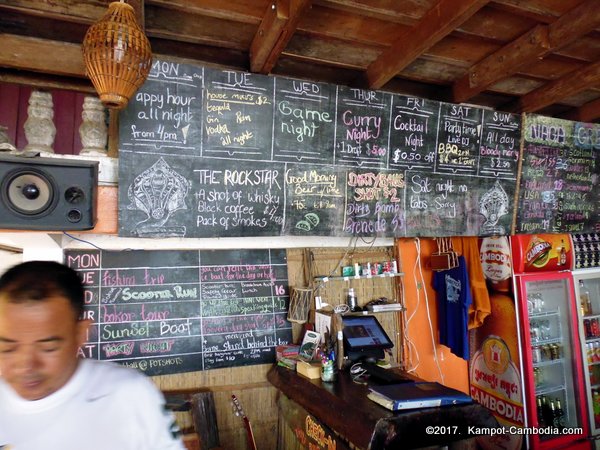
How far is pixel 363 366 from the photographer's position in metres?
2.94

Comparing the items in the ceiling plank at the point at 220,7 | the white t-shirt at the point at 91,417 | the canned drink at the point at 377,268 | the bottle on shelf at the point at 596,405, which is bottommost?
the bottle on shelf at the point at 596,405

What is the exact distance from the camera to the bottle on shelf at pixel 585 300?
4324 millimetres

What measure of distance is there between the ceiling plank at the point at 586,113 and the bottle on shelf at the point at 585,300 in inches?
72.1

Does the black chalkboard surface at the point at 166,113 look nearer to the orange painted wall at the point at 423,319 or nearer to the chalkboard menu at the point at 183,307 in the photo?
the chalkboard menu at the point at 183,307

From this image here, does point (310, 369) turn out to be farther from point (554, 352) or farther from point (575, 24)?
point (575, 24)

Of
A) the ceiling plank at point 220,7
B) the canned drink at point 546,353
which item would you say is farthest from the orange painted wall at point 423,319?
the ceiling plank at point 220,7

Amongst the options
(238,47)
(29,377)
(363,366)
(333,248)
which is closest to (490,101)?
(333,248)

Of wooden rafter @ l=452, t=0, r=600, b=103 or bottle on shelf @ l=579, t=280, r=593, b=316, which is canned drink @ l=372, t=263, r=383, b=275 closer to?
wooden rafter @ l=452, t=0, r=600, b=103

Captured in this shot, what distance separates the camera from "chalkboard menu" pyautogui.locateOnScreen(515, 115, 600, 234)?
12.9 feet

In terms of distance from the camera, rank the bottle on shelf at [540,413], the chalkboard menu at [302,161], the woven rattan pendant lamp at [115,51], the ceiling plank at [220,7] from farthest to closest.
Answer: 1. the bottle on shelf at [540,413]
2. the chalkboard menu at [302,161]
3. the ceiling plank at [220,7]
4. the woven rattan pendant lamp at [115,51]

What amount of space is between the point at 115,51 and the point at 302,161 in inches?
59.3

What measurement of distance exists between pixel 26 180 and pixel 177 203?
882mm

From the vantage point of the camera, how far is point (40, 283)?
112 cm

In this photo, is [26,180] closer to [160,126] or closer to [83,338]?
[160,126]
